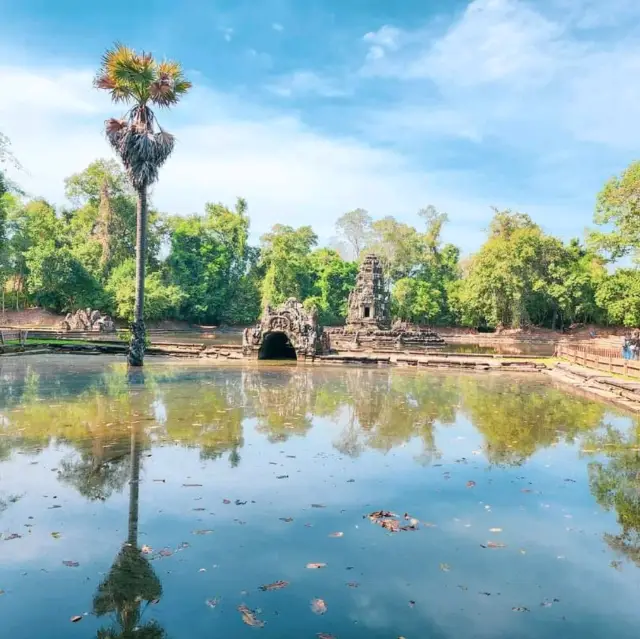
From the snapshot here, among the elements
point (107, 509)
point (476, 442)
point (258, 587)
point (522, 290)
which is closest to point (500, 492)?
point (476, 442)

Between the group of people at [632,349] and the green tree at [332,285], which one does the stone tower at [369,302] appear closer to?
the green tree at [332,285]

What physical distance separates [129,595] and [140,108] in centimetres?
2232

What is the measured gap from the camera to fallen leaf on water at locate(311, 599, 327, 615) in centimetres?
499

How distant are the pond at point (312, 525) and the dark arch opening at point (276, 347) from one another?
1757cm

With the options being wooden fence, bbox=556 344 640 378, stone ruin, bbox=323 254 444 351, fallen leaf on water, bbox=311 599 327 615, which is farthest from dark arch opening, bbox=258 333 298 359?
fallen leaf on water, bbox=311 599 327 615

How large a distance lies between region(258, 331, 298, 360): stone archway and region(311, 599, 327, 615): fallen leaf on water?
2626 centimetres

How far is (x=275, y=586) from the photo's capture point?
5.39 metres

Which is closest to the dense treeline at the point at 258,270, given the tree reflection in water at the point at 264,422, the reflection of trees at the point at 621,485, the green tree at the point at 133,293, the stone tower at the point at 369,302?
the green tree at the point at 133,293

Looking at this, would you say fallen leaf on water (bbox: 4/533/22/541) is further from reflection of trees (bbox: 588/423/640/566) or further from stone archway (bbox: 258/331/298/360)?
stone archway (bbox: 258/331/298/360)

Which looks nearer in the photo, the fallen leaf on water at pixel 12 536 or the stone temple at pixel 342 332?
Result: the fallen leaf on water at pixel 12 536

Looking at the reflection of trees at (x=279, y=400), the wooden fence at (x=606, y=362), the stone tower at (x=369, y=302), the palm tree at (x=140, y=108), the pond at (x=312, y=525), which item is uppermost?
the palm tree at (x=140, y=108)

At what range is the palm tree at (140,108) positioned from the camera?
74.1 feet

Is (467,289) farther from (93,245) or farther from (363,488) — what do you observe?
(363,488)

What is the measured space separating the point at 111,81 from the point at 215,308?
43489 millimetres
